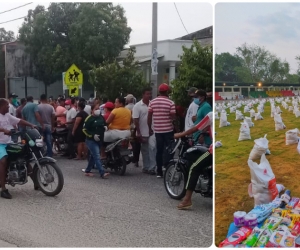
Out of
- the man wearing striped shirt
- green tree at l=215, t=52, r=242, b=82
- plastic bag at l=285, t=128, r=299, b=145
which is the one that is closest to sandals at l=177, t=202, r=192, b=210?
the man wearing striped shirt

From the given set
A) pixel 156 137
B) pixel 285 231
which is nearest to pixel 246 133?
pixel 285 231

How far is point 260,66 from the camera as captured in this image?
3.68m

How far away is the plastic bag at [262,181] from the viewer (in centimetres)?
353

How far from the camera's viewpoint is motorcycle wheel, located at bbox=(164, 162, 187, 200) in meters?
6.14

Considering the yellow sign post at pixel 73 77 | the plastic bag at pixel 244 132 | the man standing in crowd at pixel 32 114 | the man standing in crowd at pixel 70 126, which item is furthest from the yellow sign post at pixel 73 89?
the plastic bag at pixel 244 132

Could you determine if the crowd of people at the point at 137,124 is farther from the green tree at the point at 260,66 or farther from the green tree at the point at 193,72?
the green tree at the point at 260,66

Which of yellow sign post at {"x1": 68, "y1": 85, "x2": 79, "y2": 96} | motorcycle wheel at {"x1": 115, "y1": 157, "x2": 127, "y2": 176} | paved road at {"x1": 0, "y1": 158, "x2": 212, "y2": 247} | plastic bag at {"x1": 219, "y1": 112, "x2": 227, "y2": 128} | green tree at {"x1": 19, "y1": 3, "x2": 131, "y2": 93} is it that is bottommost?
paved road at {"x1": 0, "y1": 158, "x2": 212, "y2": 247}

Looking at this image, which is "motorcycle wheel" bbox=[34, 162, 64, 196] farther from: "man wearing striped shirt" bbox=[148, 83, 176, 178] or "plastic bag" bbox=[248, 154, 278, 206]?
"plastic bag" bbox=[248, 154, 278, 206]

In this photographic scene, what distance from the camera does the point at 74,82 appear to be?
41.8ft

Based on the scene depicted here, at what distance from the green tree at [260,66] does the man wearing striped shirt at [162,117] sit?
3596mm

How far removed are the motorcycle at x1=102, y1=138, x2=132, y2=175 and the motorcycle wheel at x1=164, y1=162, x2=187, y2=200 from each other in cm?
183

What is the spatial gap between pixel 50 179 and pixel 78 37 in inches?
A: 356

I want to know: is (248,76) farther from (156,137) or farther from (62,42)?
(62,42)

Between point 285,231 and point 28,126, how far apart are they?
434 cm
